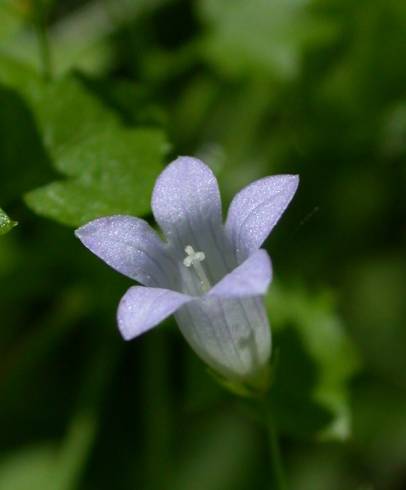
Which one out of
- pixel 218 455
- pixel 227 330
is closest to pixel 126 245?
pixel 227 330

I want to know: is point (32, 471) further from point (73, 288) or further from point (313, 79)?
point (313, 79)

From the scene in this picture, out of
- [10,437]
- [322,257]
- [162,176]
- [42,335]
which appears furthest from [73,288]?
[162,176]

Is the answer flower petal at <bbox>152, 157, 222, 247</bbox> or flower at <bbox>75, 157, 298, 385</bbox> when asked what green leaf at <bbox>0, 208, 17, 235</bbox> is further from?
flower petal at <bbox>152, 157, 222, 247</bbox>

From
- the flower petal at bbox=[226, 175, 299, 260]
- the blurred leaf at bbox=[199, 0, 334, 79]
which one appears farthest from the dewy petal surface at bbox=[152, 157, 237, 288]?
the blurred leaf at bbox=[199, 0, 334, 79]

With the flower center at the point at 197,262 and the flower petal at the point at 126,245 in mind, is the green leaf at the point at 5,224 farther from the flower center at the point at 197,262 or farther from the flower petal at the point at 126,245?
the flower center at the point at 197,262

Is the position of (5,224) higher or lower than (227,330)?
higher

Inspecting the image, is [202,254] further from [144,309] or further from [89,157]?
[89,157]

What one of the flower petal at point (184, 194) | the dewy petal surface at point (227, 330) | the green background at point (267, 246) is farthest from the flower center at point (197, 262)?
the green background at point (267, 246)
